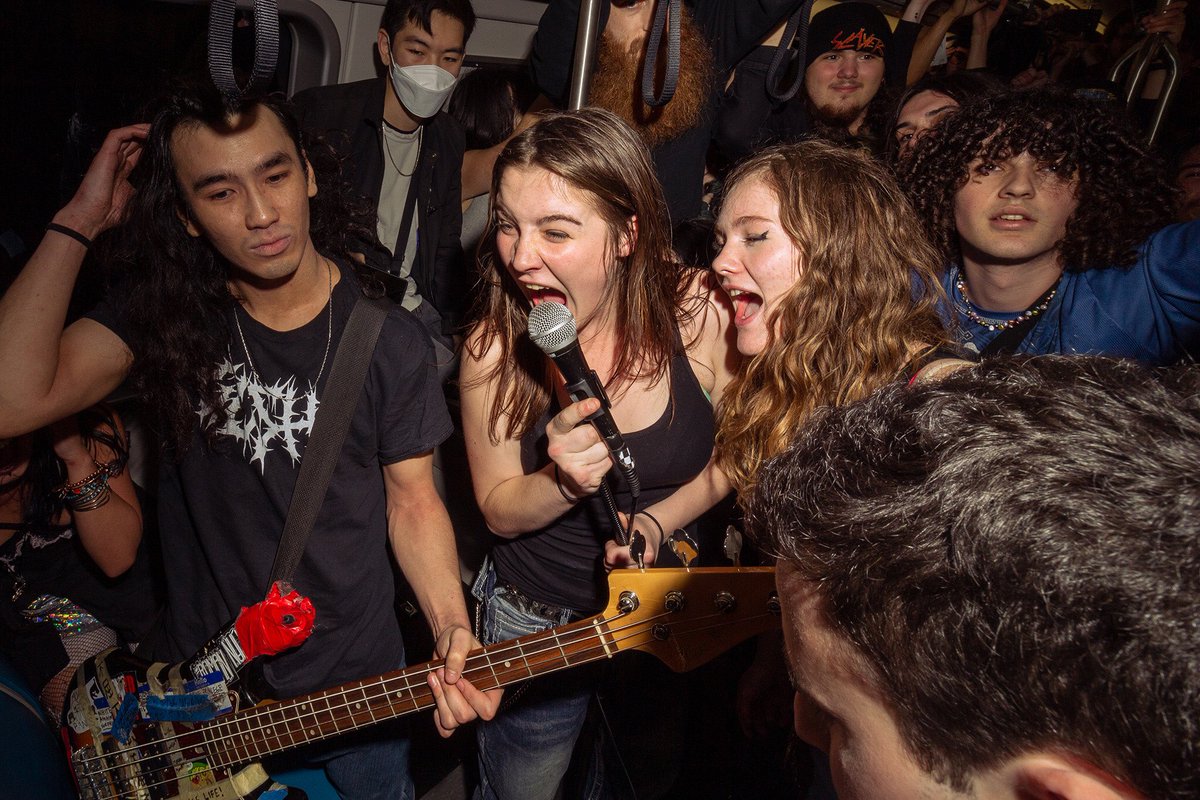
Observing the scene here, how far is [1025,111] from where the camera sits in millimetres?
2195

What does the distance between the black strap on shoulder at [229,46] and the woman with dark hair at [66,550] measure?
1.41m

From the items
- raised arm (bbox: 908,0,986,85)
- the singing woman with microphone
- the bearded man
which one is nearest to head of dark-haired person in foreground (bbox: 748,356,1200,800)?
the singing woman with microphone

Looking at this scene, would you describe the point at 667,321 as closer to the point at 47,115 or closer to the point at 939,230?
the point at 939,230

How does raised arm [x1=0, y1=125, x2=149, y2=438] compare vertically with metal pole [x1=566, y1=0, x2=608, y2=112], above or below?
below

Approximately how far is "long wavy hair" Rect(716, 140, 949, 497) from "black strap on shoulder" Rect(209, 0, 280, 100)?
3.86 ft

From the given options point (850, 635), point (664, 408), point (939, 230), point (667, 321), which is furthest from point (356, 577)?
point (939, 230)

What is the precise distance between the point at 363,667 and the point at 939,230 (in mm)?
Result: 2384

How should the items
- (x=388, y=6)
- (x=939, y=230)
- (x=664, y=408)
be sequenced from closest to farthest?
(x=664, y=408) → (x=939, y=230) → (x=388, y=6)

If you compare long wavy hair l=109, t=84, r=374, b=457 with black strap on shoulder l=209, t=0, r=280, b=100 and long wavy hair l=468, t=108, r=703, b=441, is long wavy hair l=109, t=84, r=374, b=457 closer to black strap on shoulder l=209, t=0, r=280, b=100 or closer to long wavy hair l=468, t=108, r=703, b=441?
black strap on shoulder l=209, t=0, r=280, b=100

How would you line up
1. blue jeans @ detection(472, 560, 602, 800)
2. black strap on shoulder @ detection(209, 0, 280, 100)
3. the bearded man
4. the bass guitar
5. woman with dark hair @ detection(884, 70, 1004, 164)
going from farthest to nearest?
the bearded man → woman with dark hair @ detection(884, 70, 1004, 164) → blue jeans @ detection(472, 560, 602, 800) → the bass guitar → black strap on shoulder @ detection(209, 0, 280, 100)

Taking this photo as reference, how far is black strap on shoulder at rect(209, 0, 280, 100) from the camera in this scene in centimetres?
149

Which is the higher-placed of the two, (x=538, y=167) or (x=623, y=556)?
(x=538, y=167)

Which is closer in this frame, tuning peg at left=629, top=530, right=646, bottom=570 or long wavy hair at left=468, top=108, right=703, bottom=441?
tuning peg at left=629, top=530, right=646, bottom=570

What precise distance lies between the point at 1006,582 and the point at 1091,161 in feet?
6.97
